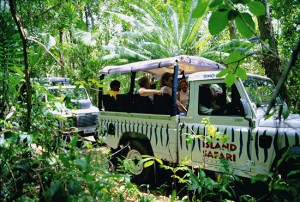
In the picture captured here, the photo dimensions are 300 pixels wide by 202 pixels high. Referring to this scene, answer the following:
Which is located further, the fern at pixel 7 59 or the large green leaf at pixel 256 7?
the fern at pixel 7 59

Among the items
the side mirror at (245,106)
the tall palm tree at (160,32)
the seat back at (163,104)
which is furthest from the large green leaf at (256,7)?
the tall palm tree at (160,32)

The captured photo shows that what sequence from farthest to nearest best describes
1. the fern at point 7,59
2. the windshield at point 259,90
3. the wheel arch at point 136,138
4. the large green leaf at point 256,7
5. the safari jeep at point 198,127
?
the wheel arch at point 136,138, the windshield at point 259,90, the safari jeep at point 198,127, the fern at point 7,59, the large green leaf at point 256,7

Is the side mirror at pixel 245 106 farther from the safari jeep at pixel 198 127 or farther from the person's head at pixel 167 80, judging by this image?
the person's head at pixel 167 80

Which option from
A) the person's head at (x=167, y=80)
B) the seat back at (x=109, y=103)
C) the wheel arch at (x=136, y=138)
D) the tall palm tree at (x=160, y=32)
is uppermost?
the tall palm tree at (x=160, y=32)

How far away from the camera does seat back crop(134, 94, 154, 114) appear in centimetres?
519

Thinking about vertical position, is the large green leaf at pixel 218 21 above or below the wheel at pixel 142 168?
above

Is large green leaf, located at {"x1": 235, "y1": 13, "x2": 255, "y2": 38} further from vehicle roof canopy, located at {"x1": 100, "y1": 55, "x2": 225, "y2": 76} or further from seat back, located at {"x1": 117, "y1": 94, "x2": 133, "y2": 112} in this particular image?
seat back, located at {"x1": 117, "y1": 94, "x2": 133, "y2": 112}

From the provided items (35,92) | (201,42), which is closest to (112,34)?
(201,42)

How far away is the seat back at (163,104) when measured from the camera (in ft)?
15.4

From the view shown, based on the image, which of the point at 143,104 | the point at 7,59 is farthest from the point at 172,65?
the point at 7,59

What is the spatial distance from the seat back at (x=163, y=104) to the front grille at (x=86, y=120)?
5017 mm

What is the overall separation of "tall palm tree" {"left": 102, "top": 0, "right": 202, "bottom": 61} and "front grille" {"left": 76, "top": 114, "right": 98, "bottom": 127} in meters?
5.89

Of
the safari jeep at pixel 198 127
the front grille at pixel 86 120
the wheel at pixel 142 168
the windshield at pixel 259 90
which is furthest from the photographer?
the front grille at pixel 86 120

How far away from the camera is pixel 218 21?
3.99 feet
